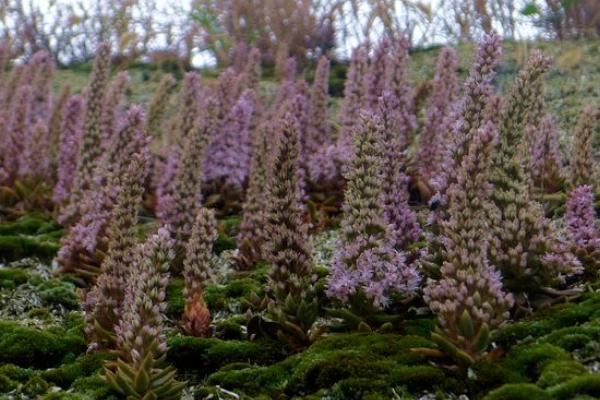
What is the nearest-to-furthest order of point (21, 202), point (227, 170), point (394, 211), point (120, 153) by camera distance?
point (394, 211)
point (120, 153)
point (227, 170)
point (21, 202)

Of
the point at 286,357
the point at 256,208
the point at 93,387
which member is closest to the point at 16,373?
the point at 93,387

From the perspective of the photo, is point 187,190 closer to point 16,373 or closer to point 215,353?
point 215,353

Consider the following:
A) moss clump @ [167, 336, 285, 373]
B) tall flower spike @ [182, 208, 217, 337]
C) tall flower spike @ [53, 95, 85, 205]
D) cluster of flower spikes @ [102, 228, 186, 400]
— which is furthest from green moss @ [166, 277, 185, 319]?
tall flower spike @ [53, 95, 85, 205]

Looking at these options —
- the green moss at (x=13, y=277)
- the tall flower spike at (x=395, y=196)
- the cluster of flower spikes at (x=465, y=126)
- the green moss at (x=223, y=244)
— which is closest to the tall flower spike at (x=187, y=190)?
the green moss at (x=223, y=244)

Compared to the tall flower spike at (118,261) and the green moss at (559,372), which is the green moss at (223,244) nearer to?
the tall flower spike at (118,261)

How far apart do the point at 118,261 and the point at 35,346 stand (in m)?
0.85

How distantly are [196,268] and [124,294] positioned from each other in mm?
603

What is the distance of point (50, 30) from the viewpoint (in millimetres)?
15086

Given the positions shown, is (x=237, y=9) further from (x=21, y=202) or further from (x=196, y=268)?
(x=196, y=268)

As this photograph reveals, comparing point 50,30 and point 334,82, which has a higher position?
point 50,30

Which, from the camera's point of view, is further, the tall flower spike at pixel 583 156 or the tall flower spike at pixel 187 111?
the tall flower spike at pixel 187 111

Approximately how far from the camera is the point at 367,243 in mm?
5031

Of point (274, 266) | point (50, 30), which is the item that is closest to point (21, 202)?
point (274, 266)

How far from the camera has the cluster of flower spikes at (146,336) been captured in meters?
4.52
